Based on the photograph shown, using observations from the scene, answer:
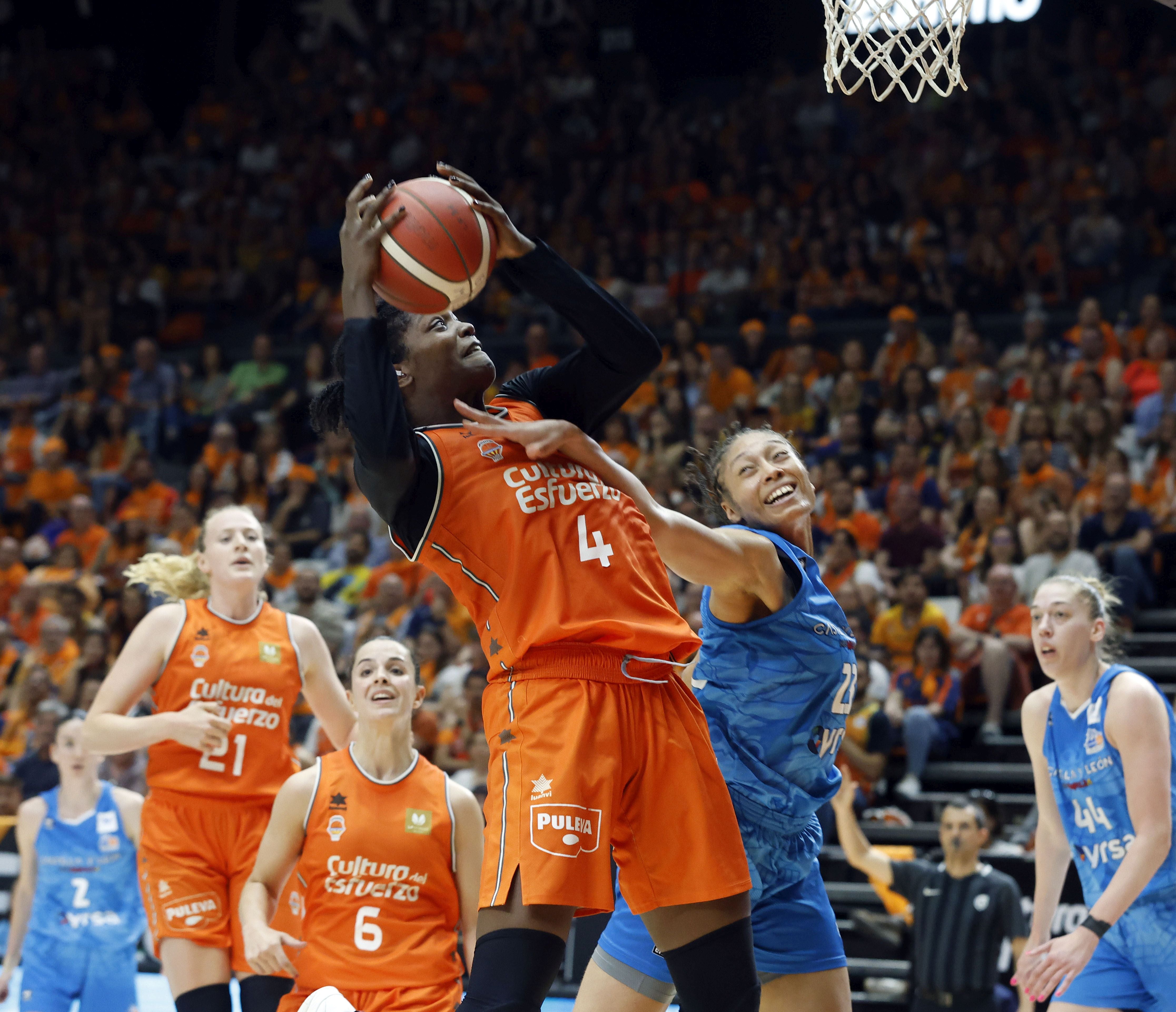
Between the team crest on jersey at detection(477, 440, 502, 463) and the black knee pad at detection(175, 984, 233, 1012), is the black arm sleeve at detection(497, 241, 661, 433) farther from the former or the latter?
the black knee pad at detection(175, 984, 233, 1012)

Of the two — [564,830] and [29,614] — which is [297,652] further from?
[29,614]

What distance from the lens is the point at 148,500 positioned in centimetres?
1250

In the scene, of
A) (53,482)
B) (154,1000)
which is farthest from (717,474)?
(53,482)

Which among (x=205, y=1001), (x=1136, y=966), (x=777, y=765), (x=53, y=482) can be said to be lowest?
(x=205, y=1001)

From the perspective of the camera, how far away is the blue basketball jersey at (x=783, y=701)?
3301mm

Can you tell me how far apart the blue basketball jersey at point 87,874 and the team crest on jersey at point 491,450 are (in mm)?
4349

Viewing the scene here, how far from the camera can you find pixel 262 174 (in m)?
16.6

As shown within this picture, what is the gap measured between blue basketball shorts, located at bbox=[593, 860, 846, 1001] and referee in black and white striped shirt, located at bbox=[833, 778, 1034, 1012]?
2.74 metres

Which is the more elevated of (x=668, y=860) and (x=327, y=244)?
(x=327, y=244)

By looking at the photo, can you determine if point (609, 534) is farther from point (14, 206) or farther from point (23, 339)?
point (14, 206)

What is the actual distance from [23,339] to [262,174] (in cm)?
335

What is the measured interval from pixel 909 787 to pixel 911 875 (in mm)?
1616

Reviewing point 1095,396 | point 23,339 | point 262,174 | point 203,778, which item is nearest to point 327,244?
point 262,174

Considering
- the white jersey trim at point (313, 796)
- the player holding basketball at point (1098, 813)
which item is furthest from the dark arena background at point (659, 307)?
the player holding basketball at point (1098, 813)
